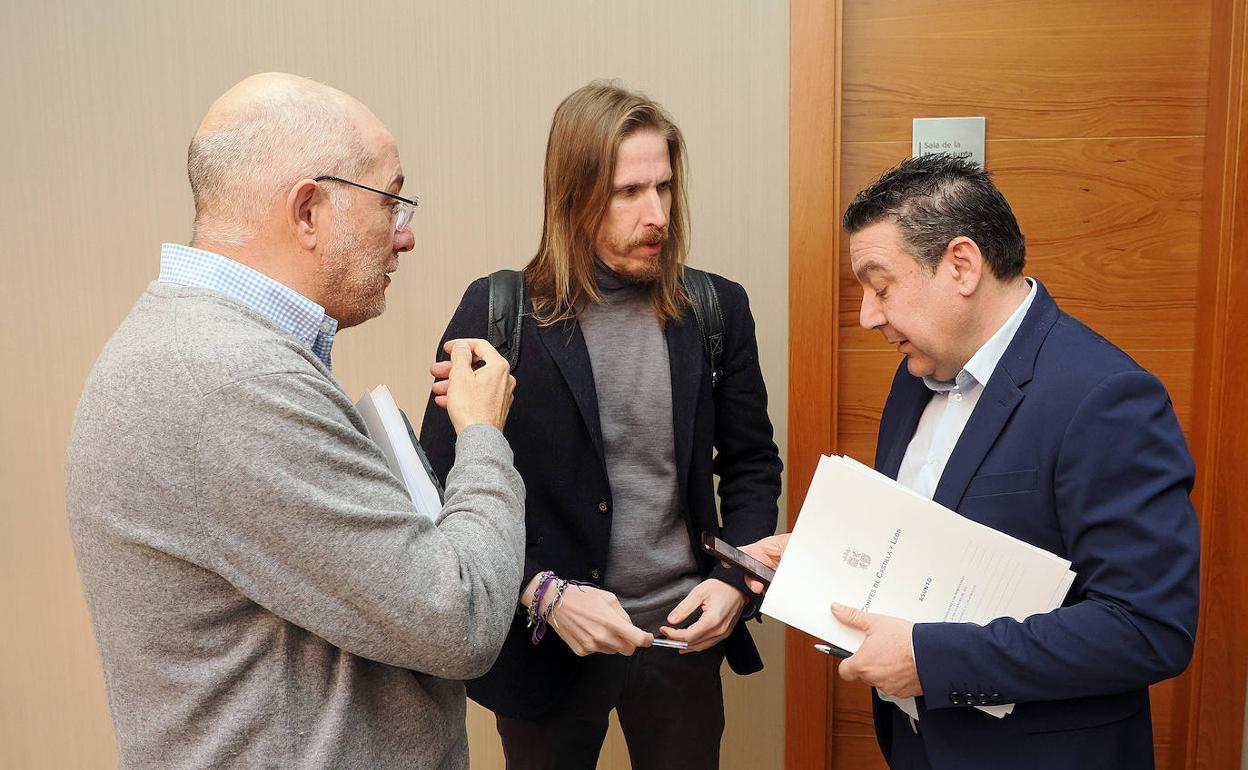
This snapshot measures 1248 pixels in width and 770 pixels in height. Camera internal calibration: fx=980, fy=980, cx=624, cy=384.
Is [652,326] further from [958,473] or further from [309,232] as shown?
[309,232]

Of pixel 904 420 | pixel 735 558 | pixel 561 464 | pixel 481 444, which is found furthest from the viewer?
pixel 561 464

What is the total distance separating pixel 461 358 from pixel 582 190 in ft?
1.78

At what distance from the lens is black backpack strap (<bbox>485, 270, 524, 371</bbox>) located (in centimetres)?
176

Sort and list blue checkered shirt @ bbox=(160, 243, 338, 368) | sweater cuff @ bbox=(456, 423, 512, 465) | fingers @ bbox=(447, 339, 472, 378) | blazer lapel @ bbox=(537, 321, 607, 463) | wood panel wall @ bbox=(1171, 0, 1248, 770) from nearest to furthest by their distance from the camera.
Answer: blue checkered shirt @ bbox=(160, 243, 338, 368) < sweater cuff @ bbox=(456, 423, 512, 465) < fingers @ bbox=(447, 339, 472, 378) < blazer lapel @ bbox=(537, 321, 607, 463) < wood panel wall @ bbox=(1171, 0, 1248, 770)

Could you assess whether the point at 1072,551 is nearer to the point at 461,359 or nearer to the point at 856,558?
the point at 856,558

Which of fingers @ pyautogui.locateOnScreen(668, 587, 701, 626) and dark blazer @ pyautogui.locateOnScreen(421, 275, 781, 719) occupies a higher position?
dark blazer @ pyautogui.locateOnScreen(421, 275, 781, 719)

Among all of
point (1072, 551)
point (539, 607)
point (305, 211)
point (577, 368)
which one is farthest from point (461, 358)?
point (1072, 551)

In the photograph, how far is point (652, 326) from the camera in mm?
1834

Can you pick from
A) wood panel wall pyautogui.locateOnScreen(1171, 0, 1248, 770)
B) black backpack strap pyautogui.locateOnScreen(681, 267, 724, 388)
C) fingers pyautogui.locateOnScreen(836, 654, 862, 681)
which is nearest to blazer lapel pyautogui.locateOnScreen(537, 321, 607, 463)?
black backpack strap pyautogui.locateOnScreen(681, 267, 724, 388)

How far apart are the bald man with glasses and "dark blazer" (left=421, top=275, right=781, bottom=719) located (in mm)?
523

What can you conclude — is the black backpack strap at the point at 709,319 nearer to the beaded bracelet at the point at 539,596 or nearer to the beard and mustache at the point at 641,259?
the beard and mustache at the point at 641,259

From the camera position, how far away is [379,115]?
247 cm

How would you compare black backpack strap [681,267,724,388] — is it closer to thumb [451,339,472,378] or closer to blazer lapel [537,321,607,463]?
blazer lapel [537,321,607,463]

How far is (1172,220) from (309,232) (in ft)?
6.76
